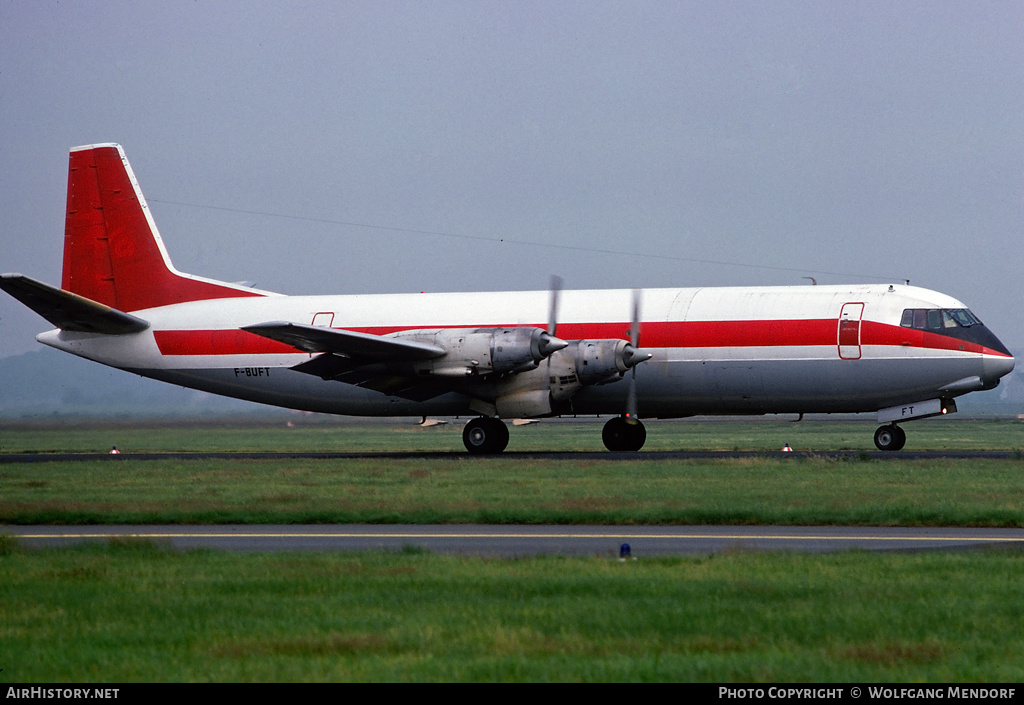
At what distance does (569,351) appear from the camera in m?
33.5

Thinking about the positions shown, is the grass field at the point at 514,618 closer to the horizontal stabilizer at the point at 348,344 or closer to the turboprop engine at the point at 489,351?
the horizontal stabilizer at the point at 348,344

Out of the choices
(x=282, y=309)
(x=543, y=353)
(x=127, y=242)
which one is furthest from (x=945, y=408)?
(x=127, y=242)

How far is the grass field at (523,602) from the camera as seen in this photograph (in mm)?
9305

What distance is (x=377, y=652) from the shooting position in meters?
9.77

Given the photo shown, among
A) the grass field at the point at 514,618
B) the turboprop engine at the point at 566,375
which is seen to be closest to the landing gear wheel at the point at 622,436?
the turboprop engine at the point at 566,375

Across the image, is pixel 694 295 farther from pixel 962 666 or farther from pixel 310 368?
pixel 962 666

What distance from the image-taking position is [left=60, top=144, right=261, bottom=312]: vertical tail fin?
40406 millimetres

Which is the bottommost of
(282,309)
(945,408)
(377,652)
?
(377,652)

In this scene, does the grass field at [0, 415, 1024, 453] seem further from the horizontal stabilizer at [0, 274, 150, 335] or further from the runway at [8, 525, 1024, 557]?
the runway at [8, 525, 1024, 557]

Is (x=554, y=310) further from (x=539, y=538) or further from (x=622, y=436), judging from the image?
(x=539, y=538)

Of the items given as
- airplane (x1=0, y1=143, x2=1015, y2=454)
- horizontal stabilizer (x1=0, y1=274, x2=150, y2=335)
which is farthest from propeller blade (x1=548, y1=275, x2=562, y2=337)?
horizontal stabilizer (x1=0, y1=274, x2=150, y2=335)

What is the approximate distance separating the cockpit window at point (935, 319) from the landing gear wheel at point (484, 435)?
11638 mm

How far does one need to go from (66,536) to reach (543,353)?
16.9m

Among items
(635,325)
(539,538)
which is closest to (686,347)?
(635,325)
